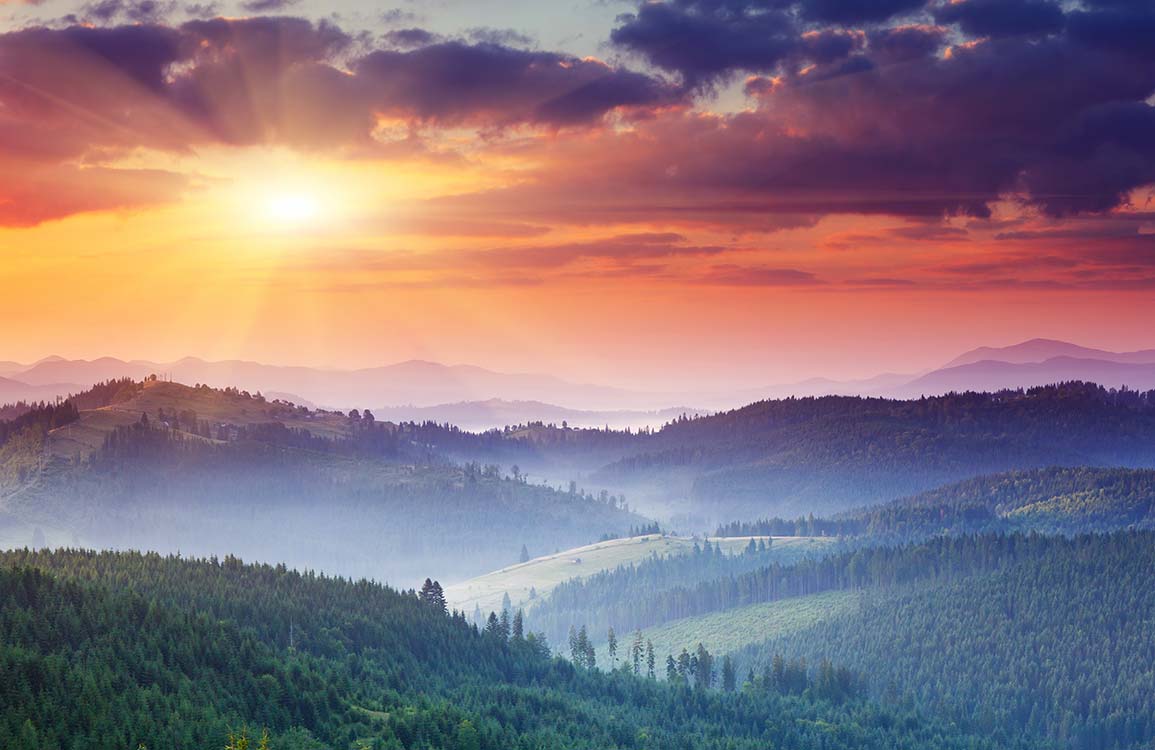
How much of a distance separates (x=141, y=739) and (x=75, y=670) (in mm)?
19447

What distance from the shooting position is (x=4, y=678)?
186m

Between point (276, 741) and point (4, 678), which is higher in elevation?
point (4, 678)

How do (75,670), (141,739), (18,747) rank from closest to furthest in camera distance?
(18,747) < (141,739) < (75,670)

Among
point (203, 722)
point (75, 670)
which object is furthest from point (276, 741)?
point (75, 670)

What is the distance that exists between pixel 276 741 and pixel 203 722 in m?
10.7

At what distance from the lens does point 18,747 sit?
170250 millimetres

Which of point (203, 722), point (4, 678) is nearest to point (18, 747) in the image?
point (4, 678)

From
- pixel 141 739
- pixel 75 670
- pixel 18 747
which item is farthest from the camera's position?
pixel 75 670

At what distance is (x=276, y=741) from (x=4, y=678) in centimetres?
3814

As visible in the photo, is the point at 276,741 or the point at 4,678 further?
the point at 276,741

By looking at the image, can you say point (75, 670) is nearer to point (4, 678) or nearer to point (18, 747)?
point (4, 678)

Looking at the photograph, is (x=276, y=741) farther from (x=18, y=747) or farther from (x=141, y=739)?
(x=18, y=747)

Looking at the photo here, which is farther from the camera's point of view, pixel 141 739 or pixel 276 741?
pixel 276 741

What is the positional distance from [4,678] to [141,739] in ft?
66.4
